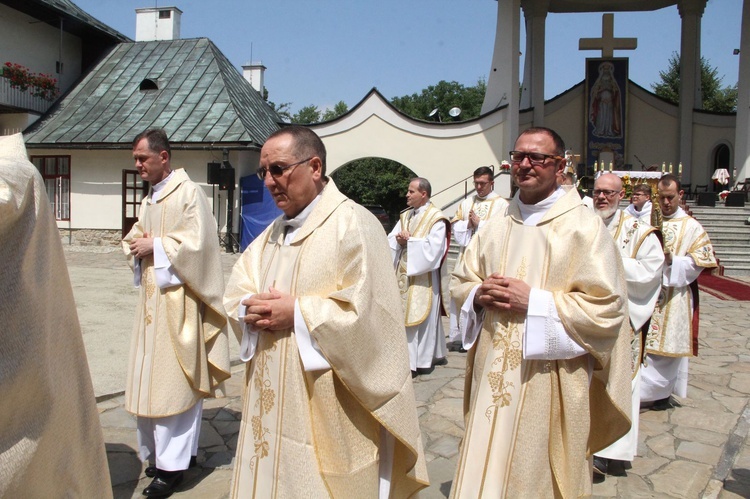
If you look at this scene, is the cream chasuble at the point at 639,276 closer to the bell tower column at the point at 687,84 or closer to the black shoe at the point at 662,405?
the black shoe at the point at 662,405

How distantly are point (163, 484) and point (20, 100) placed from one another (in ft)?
67.6

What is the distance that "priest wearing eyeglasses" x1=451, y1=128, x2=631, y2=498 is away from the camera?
9.00ft

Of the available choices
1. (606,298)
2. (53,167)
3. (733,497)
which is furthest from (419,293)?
(53,167)

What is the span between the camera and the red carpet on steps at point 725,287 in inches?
507

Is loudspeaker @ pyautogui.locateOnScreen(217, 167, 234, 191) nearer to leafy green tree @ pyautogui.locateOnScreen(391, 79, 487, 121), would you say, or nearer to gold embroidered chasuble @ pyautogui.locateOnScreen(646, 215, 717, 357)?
gold embroidered chasuble @ pyautogui.locateOnScreen(646, 215, 717, 357)

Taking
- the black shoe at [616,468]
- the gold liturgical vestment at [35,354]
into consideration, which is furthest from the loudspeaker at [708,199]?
the gold liturgical vestment at [35,354]

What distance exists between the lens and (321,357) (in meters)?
2.45

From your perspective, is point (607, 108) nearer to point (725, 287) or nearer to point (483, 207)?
point (725, 287)

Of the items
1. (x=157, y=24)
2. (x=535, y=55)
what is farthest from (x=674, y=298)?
(x=157, y=24)

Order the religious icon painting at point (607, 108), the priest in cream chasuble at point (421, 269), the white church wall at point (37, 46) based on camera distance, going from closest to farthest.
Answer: the priest in cream chasuble at point (421, 269)
the white church wall at point (37, 46)
the religious icon painting at point (607, 108)

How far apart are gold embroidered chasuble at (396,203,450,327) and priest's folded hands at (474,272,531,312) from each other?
379 centimetres

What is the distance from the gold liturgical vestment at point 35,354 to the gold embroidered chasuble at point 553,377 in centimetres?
163

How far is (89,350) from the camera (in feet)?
23.9

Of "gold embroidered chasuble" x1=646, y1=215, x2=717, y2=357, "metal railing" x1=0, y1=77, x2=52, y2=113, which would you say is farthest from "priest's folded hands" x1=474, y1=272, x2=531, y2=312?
"metal railing" x1=0, y1=77, x2=52, y2=113
